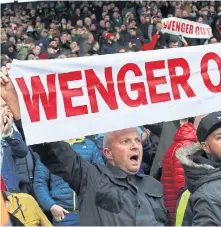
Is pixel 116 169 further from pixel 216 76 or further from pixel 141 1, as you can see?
pixel 141 1

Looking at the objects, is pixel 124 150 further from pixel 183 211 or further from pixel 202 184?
pixel 202 184

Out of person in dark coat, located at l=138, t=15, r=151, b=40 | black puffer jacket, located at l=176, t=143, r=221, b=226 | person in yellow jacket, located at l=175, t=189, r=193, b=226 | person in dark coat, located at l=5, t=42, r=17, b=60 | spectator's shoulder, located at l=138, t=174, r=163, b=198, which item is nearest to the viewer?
black puffer jacket, located at l=176, t=143, r=221, b=226

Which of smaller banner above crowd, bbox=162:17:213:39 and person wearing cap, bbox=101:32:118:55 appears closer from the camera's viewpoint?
smaller banner above crowd, bbox=162:17:213:39

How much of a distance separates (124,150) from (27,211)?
105cm

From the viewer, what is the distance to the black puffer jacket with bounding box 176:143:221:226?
2703mm

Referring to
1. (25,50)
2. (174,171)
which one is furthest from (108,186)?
(25,50)

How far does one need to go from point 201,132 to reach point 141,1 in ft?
43.2

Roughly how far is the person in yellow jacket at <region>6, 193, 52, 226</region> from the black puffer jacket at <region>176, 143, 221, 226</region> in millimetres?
1318

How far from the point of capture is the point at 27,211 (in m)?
4.11

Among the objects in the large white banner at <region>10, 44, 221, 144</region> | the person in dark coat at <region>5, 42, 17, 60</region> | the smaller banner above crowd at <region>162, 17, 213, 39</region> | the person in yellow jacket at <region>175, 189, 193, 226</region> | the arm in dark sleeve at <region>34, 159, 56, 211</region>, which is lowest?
the arm in dark sleeve at <region>34, 159, 56, 211</region>

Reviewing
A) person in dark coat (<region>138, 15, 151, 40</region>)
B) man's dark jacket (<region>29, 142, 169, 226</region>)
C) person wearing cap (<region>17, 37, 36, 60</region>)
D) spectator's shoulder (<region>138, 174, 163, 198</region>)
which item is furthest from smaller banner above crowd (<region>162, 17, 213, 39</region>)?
man's dark jacket (<region>29, 142, 169, 226</region>)

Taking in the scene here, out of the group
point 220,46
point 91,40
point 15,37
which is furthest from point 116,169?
point 15,37

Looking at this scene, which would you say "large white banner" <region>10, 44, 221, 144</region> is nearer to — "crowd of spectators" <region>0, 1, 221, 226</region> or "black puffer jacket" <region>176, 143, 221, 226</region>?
"crowd of spectators" <region>0, 1, 221, 226</region>

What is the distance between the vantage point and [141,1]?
1603 centimetres
